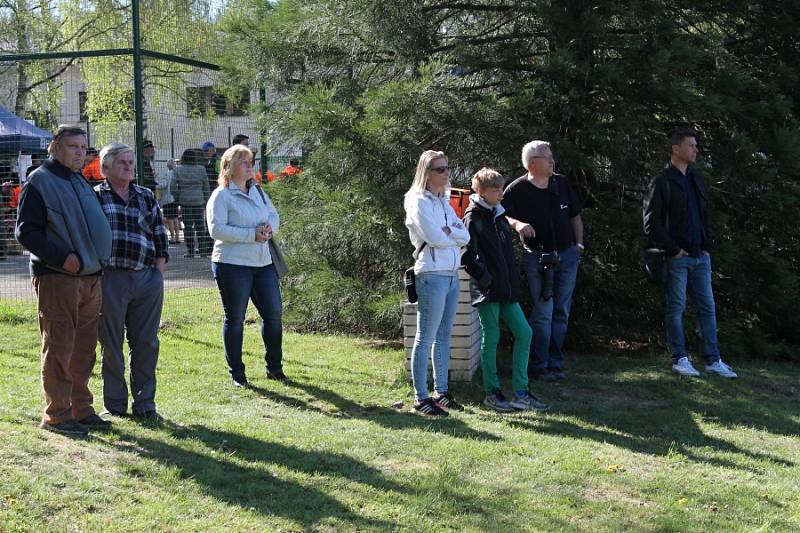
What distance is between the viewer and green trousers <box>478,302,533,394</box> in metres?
6.79

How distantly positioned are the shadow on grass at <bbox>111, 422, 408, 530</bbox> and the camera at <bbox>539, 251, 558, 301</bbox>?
282 cm

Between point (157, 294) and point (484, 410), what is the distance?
97.8 inches

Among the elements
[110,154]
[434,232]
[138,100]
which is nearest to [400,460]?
[434,232]

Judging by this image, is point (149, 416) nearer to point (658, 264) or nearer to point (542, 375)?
point (542, 375)

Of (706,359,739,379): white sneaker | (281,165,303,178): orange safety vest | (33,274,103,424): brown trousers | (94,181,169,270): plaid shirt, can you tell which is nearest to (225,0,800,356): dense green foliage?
(281,165,303,178): orange safety vest

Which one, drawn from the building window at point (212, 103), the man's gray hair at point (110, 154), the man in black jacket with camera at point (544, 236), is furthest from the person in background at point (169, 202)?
the man's gray hair at point (110, 154)

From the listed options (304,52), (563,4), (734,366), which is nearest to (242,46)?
(304,52)

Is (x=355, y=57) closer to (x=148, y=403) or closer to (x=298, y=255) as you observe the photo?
(x=298, y=255)

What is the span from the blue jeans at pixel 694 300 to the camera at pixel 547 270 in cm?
114

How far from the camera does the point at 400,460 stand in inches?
215

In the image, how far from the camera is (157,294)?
20.2ft

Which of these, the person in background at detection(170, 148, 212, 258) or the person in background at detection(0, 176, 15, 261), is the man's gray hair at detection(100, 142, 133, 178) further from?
the person in background at detection(0, 176, 15, 261)

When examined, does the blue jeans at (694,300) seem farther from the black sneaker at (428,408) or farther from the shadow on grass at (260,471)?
the shadow on grass at (260,471)

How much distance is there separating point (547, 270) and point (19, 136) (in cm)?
1270
